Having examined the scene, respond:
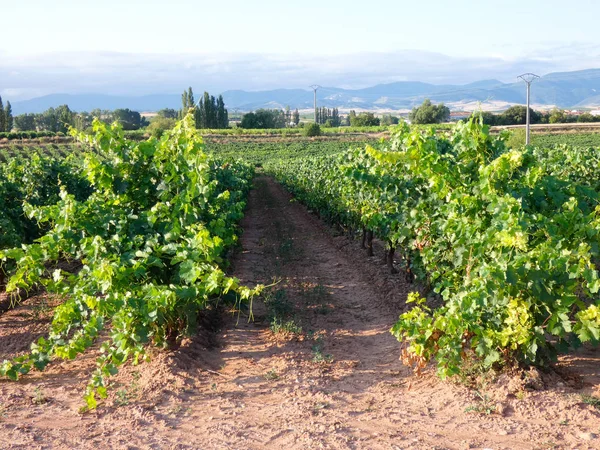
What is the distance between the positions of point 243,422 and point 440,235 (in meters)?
3.51

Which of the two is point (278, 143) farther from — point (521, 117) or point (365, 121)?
point (521, 117)

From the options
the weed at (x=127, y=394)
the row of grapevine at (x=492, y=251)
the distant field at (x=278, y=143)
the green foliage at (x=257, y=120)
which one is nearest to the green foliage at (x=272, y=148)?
the distant field at (x=278, y=143)

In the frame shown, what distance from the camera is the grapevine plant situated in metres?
5.23

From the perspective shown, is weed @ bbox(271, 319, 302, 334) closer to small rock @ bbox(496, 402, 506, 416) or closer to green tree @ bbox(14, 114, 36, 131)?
small rock @ bbox(496, 402, 506, 416)

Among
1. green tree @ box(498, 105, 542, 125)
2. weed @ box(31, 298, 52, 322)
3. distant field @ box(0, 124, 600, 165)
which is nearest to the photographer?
weed @ box(31, 298, 52, 322)

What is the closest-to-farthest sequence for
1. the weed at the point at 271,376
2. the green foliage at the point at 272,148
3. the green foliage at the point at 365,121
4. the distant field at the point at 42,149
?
the weed at the point at 271,376 < the distant field at the point at 42,149 < the green foliage at the point at 272,148 < the green foliage at the point at 365,121

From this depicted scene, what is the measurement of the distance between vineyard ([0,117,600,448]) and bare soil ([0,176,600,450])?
0.9 inches

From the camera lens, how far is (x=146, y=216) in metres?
6.55

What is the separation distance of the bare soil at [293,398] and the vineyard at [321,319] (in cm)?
2

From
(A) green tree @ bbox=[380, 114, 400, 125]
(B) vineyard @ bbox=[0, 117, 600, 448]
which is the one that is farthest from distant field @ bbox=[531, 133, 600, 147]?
(B) vineyard @ bbox=[0, 117, 600, 448]

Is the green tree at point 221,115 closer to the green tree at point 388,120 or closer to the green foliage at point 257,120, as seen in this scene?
the green foliage at point 257,120

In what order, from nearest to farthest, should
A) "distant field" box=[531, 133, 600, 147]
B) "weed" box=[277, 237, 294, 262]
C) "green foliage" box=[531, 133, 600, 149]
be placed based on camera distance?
"weed" box=[277, 237, 294, 262] < "green foliage" box=[531, 133, 600, 149] < "distant field" box=[531, 133, 600, 147]

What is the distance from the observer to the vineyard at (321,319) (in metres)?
4.76

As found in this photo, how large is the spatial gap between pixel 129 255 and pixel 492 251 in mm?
3464
